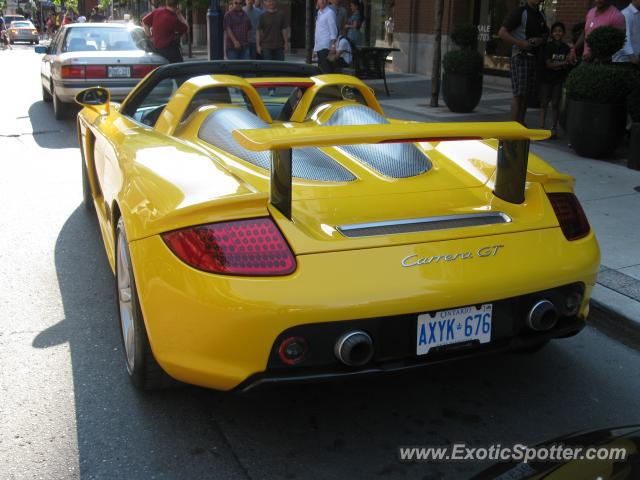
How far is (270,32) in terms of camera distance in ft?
44.1

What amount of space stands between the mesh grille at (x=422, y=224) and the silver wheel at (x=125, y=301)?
101 centimetres

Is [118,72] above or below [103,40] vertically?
below

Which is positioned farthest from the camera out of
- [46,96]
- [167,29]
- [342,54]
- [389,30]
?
[389,30]

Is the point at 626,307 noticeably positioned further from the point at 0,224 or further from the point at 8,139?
the point at 8,139

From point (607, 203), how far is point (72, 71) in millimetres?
7947

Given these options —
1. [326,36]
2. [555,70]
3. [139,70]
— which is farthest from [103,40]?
[555,70]

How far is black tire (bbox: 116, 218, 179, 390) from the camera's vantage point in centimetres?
293

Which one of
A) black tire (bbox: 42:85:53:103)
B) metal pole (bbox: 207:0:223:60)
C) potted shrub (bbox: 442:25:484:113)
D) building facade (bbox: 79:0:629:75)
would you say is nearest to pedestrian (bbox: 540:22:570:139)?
potted shrub (bbox: 442:25:484:113)

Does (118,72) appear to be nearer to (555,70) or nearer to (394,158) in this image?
(555,70)

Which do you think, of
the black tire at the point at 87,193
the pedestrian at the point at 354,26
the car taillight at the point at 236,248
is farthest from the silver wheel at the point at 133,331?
the pedestrian at the point at 354,26

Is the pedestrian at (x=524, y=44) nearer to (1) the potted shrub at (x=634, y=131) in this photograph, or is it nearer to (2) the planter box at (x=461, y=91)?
(1) the potted shrub at (x=634, y=131)

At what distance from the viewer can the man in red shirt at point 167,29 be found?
12289 millimetres

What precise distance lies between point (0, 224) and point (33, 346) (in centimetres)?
256

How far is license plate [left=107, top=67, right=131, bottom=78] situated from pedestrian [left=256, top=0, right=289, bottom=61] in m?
3.20
